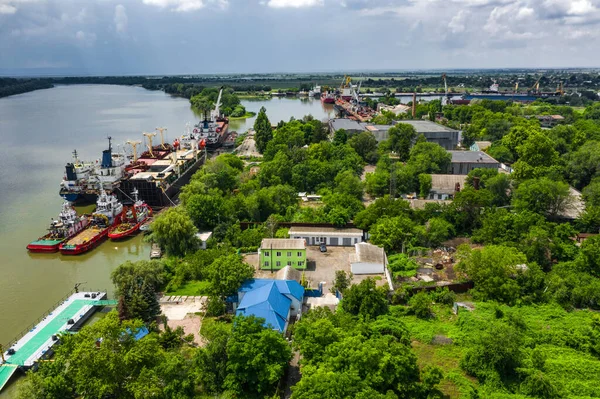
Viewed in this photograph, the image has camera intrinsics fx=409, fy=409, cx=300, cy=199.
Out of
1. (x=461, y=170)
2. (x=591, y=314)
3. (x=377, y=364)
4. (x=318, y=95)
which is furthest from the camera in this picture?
(x=318, y=95)

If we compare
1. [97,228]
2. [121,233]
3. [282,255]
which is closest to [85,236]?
[97,228]

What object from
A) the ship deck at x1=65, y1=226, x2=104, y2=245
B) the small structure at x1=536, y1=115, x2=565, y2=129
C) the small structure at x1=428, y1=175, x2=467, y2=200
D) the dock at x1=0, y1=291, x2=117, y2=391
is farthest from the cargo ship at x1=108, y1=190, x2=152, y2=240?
the small structure at x1=536, y1=115, x2=565, y2=129

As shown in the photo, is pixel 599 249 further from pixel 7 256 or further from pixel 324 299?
pixel 7 256

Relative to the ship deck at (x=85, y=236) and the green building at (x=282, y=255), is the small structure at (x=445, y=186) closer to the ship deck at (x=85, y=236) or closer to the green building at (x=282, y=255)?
the green building at (x=282, y=255)

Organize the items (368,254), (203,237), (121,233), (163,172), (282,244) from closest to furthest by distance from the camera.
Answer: (368,254) → (282,244) → (203,237) → (121,233) → (163,172)

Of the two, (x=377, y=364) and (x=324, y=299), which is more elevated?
(x=377, y=364)

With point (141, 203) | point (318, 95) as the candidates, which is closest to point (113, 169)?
point (141, 203)

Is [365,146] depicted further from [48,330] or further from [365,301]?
[48,330]
